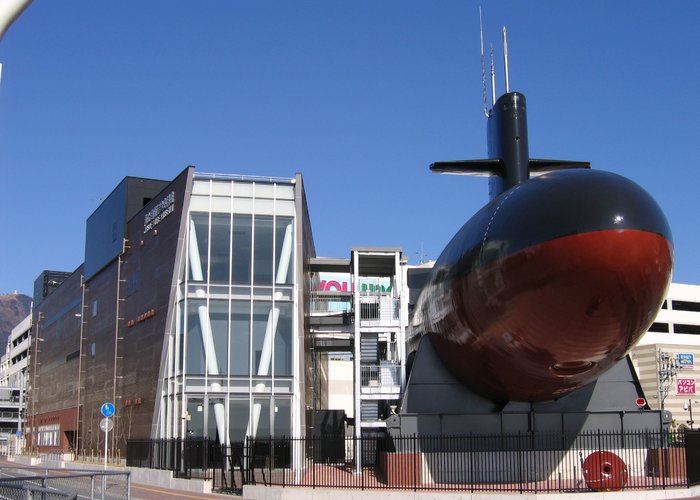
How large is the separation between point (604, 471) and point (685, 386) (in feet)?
167

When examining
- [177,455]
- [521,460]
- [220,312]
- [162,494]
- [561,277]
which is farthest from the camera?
[220,312]

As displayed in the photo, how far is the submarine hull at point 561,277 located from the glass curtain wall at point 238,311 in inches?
597

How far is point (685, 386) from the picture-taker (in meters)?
65.1

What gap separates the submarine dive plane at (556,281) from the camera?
1445 cm

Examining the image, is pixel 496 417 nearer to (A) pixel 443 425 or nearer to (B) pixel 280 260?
(A) pixel 443 425

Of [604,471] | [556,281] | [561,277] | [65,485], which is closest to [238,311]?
[604,471]

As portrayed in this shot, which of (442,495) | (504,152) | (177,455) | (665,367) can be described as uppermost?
(504,152)

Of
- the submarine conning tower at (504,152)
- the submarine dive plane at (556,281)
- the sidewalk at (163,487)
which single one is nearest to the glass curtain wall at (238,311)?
the sidewalk at (163,487)

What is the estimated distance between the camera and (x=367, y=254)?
3366 centimetres

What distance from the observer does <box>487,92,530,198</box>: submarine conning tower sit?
24.3 metres

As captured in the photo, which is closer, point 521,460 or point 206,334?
point 521,460

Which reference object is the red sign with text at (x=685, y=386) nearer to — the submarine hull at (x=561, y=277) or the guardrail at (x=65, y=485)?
the submarine hull at (x=561, y=277)

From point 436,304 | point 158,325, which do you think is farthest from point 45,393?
point 436,304

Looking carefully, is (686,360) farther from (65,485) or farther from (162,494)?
(65,485)
